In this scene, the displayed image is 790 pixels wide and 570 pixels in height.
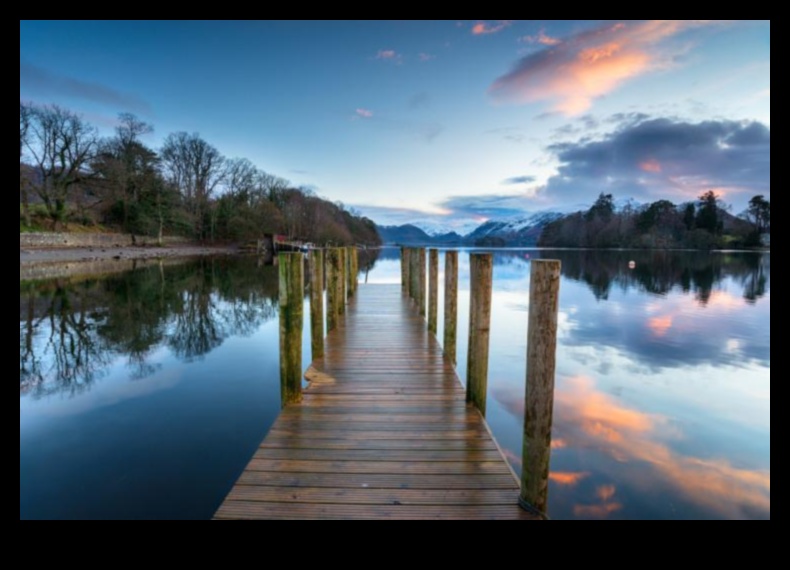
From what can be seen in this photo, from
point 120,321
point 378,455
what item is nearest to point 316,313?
point 378,455

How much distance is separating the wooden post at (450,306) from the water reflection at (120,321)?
23.7 feet

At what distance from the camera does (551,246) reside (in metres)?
124

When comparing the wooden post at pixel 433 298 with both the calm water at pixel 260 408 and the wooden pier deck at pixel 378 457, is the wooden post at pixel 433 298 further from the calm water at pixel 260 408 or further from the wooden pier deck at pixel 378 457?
the wooden pier deck at pixel 378 457

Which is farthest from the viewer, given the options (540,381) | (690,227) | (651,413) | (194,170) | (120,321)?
(690,227)

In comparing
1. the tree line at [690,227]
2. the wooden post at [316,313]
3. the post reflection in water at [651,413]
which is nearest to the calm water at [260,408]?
the post reflection in water at [651,413]

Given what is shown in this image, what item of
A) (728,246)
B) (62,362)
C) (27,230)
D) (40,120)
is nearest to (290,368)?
(62,362)

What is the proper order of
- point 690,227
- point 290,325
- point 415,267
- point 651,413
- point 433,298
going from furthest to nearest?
1. point 690,227
2. point 415,267
3. point 433,298
4. point 651,413
5. point 290,325

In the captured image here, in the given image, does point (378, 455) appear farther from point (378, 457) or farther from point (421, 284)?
point (421, 284)

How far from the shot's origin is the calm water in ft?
15.5

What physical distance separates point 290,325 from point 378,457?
2.04 m

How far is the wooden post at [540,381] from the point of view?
8.64 ft

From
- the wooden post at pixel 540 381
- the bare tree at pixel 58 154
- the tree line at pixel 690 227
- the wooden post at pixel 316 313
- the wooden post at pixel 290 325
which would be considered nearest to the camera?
the wooden post at pixel 540 381

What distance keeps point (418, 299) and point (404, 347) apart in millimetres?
4239

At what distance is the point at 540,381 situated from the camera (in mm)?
2713
